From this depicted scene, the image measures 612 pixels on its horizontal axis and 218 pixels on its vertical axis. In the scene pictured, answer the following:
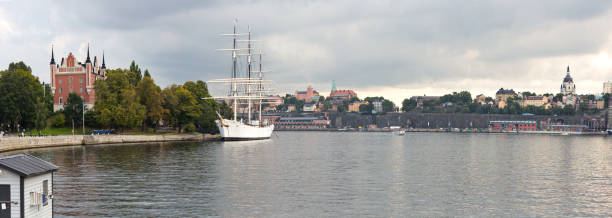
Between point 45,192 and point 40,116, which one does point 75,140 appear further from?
point 45,192

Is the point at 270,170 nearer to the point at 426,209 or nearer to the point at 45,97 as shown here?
the point at 426,209

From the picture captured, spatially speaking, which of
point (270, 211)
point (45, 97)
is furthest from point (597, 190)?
point (45, 97)

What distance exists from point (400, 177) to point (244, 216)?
18025mm

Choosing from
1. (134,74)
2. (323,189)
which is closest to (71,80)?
(134,74)

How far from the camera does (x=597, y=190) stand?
33000 millimetres

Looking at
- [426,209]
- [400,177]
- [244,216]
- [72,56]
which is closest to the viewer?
[244,216]

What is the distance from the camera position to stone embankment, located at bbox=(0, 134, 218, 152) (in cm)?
6019

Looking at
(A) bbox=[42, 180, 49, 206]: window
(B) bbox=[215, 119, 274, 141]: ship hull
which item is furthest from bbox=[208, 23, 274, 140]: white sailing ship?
(A) bbox=[42, 180, 49, 206]: window

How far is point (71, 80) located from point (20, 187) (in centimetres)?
9685

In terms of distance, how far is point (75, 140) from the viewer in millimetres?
75438

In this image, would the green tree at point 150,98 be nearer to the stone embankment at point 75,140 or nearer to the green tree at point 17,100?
the stone embankment at point 75,140

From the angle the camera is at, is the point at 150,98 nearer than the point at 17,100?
No

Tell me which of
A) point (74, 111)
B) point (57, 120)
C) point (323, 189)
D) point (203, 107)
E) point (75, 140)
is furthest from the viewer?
point (203, 107)

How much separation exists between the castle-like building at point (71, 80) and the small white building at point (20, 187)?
92.3 meters
